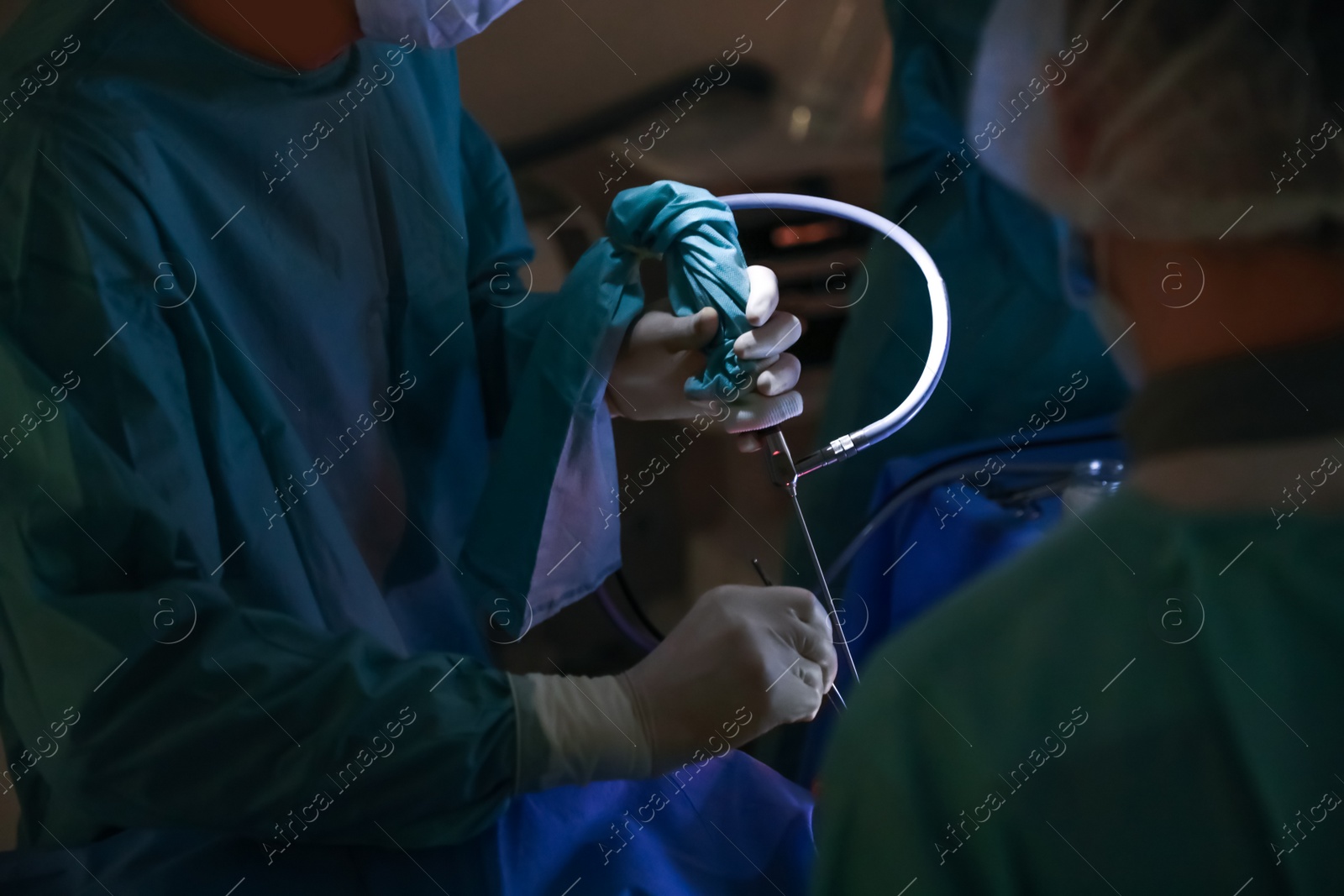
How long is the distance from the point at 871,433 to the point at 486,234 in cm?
50

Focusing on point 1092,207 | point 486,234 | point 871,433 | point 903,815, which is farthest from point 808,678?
point 486,234

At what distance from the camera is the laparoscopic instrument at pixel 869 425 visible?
99 cm

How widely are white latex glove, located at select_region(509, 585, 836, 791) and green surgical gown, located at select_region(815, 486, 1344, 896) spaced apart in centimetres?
→ 30

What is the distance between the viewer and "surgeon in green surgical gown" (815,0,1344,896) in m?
0.53

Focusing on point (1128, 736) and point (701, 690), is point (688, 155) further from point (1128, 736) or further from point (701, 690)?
point (1128, 736)

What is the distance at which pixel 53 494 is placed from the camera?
72 centimetres

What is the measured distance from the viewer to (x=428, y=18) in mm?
906

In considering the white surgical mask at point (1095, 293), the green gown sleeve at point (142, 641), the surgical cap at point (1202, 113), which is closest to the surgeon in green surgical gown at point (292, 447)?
the green gown sleeve at point (142, 641)

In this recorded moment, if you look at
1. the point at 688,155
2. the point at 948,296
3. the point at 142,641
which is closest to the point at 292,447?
the point at 142,641

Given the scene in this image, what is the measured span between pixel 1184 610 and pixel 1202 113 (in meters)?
0.28

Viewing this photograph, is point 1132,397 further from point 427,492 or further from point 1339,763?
point 427,492

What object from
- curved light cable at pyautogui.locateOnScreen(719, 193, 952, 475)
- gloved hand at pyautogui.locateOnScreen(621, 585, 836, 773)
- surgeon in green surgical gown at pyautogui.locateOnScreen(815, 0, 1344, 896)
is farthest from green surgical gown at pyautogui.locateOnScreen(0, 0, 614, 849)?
surgeon in green surgical gown at pyautogui.locateOnScreen(815, 0, 1344, 896)

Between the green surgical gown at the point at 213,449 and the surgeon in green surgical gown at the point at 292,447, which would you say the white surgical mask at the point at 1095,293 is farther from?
the green surgical gown at the point at 213,449

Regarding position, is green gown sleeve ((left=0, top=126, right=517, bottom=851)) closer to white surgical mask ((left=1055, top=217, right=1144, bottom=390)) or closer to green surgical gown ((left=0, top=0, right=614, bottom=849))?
green surgical gown ((left=0, top=0, right=614, bottom=849))
